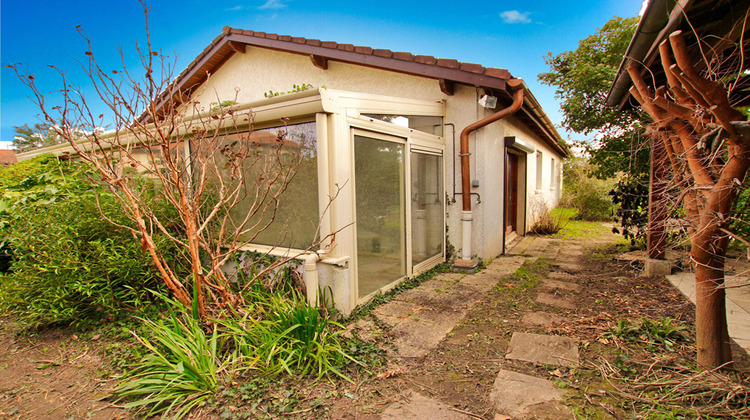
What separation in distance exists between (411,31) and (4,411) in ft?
36.7

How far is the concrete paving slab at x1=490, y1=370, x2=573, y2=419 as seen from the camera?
7.38 feet

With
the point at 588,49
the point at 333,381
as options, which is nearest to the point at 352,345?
the point at 333,381

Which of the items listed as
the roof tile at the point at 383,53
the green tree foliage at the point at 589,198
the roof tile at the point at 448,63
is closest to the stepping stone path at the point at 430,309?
the roof tile at the point at 448,63

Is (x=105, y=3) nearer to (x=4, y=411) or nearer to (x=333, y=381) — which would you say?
(x=4, y=411)

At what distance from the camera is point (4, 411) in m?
2.57

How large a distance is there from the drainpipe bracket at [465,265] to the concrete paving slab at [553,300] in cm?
129

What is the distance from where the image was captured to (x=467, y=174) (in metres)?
5.81

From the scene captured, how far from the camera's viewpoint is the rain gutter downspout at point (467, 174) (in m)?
5.53

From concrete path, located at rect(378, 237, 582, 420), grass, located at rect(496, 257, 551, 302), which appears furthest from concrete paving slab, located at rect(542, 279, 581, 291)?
grass, located at rect(496, 257, 551, 302)

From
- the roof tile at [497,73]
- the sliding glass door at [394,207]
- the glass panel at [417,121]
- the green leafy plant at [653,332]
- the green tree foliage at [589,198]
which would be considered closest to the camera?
the green leafy plant at [653,332]

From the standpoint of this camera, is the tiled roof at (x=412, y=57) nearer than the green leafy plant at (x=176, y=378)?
No

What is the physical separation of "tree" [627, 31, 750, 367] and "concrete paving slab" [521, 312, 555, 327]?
137 cm

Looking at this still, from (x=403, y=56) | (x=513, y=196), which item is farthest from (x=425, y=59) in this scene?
(x=513, y=196)

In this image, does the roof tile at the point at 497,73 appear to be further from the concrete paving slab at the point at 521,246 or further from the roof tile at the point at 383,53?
the concrete paving slab at the point at 521,246
